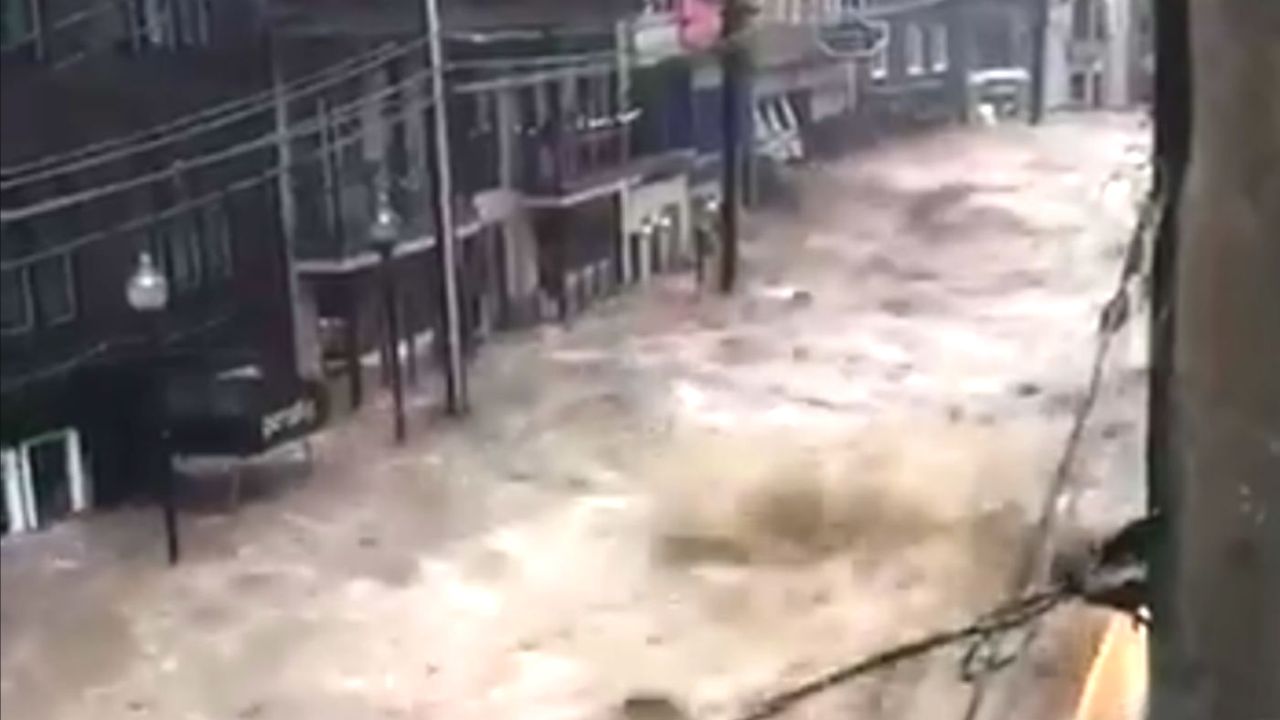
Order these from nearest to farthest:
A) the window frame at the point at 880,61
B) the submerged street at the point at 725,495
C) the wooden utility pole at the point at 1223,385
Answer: the wooden utility pole at the point at 1223,385
the submerged street at the point at 725,495
the window frame at the point at 880,61

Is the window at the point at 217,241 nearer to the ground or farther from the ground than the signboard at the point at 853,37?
nearer to the ground

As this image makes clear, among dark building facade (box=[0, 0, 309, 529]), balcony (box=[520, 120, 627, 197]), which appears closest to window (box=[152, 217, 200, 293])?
dark building facade (box=[0, 0, 309, 529])

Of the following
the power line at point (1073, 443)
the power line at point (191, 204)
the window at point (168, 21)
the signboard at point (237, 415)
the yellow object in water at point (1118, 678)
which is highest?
the window at point (168, 21)

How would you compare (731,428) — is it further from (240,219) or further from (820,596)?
(240,219)

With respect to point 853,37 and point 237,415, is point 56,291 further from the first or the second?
point 853,37

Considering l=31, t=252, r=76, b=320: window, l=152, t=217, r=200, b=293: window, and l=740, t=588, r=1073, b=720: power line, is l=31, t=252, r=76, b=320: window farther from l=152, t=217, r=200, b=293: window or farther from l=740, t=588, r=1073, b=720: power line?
l=740, t=588, r=1073, b=720: power line

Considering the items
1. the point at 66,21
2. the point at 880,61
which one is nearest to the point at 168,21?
the point at 66,21

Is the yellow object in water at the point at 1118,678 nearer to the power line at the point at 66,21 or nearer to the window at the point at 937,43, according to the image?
the window at the point at 937,43

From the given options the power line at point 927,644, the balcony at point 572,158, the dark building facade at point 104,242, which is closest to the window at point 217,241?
the dark building facade at point 104,242
